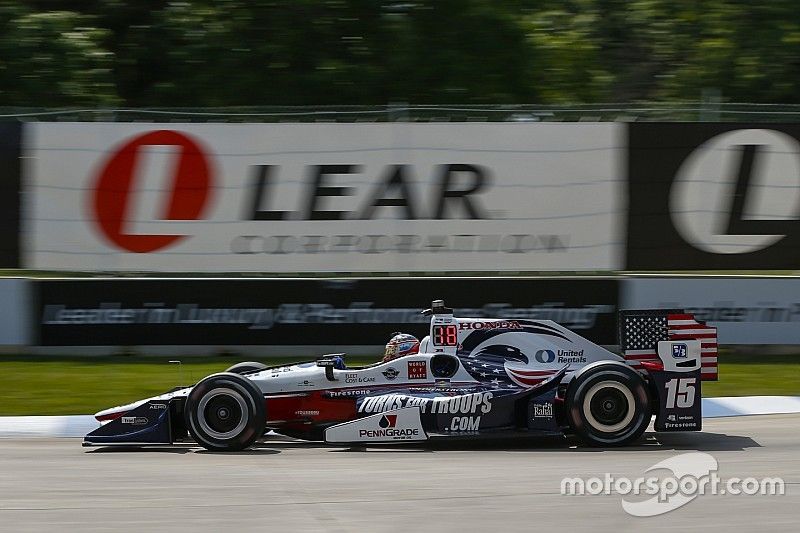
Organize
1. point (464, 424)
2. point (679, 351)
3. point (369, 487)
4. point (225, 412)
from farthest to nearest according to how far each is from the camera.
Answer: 1. point (679, 351)
2. point (225, 412)
3. point (464, 424)
4. point (369, 487)

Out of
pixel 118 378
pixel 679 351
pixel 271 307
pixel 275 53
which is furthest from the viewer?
pixel 275 53

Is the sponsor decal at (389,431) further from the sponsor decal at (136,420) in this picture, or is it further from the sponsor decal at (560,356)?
the sponsor decal at (136,420)

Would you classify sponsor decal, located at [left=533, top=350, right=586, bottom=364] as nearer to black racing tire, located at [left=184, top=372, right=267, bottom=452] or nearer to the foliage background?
black racing tire, located at [left=184, top=372, right=267, bottom=452]


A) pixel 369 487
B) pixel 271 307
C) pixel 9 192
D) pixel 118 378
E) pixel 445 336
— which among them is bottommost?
pixel 118 378

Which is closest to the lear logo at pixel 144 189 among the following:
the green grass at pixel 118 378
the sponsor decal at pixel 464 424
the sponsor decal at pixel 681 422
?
the green grass at pixel 118 378

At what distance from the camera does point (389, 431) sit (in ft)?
28.6

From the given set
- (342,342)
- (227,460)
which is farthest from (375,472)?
(342,342)

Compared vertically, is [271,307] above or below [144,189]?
below

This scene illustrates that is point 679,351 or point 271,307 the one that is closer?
point 679,351

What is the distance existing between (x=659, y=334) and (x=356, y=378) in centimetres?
235

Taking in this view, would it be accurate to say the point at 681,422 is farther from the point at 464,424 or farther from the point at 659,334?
the point at 464,424

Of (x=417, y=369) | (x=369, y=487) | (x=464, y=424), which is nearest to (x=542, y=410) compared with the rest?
(x=464, y=424)

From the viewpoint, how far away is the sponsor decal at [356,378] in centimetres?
896

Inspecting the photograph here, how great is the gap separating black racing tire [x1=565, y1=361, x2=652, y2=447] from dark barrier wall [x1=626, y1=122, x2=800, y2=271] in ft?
17.8
